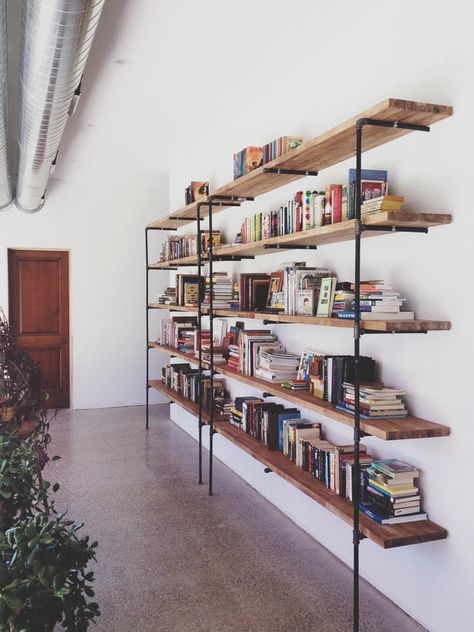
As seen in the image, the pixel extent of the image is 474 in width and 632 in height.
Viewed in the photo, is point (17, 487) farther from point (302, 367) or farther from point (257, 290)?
point (257, 290)

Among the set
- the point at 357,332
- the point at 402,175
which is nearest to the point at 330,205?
the point at 402,175

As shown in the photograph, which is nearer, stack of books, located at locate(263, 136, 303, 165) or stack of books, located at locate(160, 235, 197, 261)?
stack of books, located at locate(263, 136, 303, 165)

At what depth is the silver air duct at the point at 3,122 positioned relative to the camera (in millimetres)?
2750

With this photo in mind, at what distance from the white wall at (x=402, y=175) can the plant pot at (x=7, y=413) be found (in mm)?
1869

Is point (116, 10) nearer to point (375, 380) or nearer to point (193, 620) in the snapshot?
point (375, 380)

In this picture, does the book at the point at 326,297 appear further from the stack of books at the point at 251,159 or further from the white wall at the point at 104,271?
the white wall at the point at 104,271

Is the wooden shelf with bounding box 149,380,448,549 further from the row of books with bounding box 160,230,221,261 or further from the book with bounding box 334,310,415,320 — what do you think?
the row of books with bounding box 160,230,221,261

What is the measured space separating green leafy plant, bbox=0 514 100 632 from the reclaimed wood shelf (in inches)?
51.1

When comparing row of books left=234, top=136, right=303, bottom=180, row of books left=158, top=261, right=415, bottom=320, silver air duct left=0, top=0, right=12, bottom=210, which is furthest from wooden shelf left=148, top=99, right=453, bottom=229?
silver air duct left=0, top=0, right=12, bottom=210

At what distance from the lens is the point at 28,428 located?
154 inches

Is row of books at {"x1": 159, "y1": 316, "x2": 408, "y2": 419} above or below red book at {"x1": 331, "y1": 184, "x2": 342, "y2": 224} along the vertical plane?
below

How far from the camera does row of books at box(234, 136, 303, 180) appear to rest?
343 cm

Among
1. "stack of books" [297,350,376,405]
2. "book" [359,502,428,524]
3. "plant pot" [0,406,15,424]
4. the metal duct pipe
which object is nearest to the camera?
the metal duct pipe

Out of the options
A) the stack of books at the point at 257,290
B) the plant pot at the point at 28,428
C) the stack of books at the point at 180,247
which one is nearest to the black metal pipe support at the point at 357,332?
the stack of books at the point at 257,290
